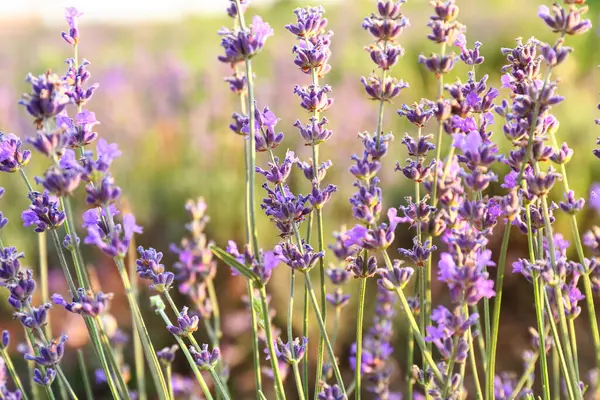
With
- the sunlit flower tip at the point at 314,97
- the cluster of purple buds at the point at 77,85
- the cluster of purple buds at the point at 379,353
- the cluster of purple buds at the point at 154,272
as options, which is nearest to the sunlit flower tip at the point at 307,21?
the sunlit flower tip at the point at 314,97

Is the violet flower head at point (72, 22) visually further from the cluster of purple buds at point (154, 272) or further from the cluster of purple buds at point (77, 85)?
the cluster of purple buds at point (154, 272)

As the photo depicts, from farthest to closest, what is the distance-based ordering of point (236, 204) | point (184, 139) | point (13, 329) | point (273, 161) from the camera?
point (184, 139)
point (236, 204)
point (13, 329)
point (273, 161)

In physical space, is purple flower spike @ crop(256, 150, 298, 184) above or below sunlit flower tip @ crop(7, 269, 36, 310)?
above

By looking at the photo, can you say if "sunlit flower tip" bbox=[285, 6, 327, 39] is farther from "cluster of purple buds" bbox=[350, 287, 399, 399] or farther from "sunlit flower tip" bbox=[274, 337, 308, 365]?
"cluster of purple buds" bbox=[350, 287, 399, 399]

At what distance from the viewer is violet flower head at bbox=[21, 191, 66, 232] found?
1.13 metres

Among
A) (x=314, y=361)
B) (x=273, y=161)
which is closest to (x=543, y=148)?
(x=273, y=161)

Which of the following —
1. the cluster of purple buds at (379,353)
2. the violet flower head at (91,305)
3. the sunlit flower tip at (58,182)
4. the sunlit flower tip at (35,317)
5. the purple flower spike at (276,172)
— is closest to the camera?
the sunlit flower tip at (58,182)

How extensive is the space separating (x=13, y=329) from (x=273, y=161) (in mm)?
2854

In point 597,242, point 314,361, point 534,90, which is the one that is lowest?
point 314,361

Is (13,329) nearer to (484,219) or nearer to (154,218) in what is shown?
(154,218)

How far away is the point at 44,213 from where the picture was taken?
1125 millimetres

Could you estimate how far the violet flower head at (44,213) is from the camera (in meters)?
1.13

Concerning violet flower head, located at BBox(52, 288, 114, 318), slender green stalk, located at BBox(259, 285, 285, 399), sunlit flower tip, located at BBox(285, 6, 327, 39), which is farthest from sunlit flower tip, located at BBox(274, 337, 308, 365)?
sunlit flower tip, located at BBox(285, 6, 327, 39)

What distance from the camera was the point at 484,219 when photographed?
114 centimetres
